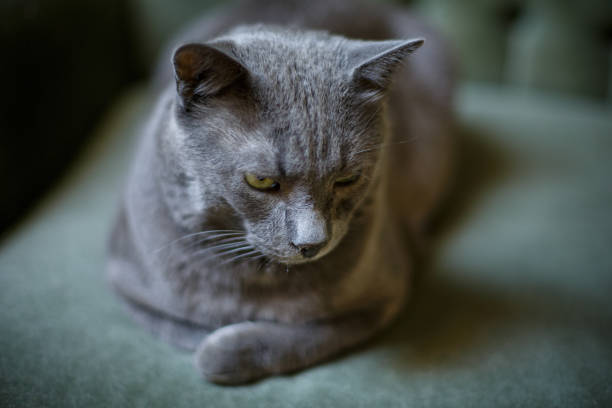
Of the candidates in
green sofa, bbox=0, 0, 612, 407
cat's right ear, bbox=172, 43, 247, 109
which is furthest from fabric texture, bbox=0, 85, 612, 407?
cat's right ear, bbox=172, 43, 247, 109

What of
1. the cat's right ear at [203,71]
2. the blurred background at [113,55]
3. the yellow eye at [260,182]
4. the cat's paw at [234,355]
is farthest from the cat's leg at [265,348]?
the blurred background at [113,55]

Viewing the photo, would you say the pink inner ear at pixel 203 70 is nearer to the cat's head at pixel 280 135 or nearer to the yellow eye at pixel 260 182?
the cat's head at pixel 280 135

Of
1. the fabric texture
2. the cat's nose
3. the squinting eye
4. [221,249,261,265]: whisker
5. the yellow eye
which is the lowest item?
the fabric texture

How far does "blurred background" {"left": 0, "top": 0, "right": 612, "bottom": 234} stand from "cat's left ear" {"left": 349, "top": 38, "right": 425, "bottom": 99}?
0.87 m

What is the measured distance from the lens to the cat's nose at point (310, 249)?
0.78 metres

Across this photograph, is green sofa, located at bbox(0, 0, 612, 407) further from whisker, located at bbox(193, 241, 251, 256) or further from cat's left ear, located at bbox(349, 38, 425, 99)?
cat's left ear, located at bbox(349, 38, 425, 99)

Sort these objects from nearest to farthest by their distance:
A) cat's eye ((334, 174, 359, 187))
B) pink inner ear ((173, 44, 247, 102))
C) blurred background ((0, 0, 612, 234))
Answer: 1. pink inner ear ((173, 44, 247, 102))
2. cat's eye ((334, 174, 359, 187))
3. blurred background ((0, 0, 612, 234))

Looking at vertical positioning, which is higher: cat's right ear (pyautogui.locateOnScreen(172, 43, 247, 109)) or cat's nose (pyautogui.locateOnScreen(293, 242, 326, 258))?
cat's right ear (pyautogui.locateOnScreen(172, 43, 247, 109))

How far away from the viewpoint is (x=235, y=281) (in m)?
0.92

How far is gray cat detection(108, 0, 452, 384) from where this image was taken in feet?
2.48

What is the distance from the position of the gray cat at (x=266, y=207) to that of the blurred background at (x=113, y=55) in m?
0.40

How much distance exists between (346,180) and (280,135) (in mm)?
144

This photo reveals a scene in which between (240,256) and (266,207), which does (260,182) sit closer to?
(266,207)

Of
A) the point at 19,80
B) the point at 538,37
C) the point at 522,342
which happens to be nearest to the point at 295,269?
the point at 522,342
